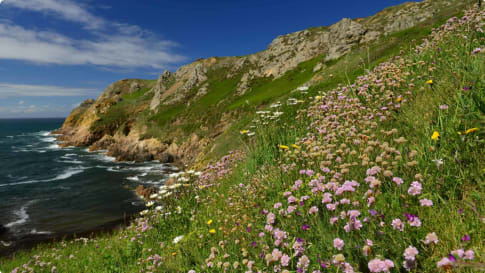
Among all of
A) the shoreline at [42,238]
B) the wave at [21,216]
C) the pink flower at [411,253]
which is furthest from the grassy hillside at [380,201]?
the wave at [21,216]

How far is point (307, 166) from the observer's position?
384 centimetres

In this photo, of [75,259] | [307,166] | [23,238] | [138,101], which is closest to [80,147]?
[138,101]

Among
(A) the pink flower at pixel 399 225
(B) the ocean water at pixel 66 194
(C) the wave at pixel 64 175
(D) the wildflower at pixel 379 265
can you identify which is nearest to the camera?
(D) the wildflower at pixel 379 265

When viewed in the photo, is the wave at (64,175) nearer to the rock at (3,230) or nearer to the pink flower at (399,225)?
the rock at (3,230)

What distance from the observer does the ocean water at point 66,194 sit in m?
20.5

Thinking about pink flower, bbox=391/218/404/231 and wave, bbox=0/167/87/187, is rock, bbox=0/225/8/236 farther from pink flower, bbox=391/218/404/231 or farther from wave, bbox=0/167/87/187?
pink flower, bbox=391/218/404/231

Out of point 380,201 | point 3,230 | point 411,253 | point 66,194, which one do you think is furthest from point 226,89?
point 411,253

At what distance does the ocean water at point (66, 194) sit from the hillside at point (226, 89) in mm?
6589

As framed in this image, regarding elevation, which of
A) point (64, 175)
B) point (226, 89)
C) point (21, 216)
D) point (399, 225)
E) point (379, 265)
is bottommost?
point (21, 216)

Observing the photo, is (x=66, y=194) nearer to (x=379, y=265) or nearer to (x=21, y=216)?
(x=21, y=216)

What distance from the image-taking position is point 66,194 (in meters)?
28.8

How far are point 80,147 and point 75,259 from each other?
232ft

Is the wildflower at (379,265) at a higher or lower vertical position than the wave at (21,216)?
higher

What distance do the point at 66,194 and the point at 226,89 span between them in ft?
130
